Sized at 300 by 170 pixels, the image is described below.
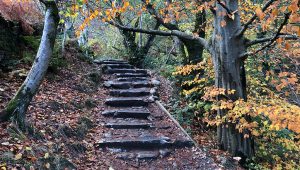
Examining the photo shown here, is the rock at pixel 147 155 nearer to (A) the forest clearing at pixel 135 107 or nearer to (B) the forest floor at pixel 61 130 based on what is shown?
(A) the forest clearing at pixel 135 107

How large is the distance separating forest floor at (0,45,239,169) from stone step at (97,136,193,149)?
1.06 feet

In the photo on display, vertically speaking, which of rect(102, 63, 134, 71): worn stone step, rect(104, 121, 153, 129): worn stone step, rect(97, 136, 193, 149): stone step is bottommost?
rect(97, 136, 193, 149): stone step

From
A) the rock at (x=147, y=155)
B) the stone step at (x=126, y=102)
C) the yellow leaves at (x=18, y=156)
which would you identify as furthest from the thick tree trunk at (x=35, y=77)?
the stone step at (x=126, y=102)

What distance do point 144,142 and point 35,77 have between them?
9.63ft

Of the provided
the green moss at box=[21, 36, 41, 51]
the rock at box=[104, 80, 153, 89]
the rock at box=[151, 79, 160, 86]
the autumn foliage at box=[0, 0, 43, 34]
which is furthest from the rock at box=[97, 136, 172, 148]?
the autumn foliage at box=[0, 0, 43, 34]

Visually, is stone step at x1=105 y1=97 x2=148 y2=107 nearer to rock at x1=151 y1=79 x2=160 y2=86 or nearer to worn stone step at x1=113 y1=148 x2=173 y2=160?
rock at x1=151 y1=79 x2=160 y2=86

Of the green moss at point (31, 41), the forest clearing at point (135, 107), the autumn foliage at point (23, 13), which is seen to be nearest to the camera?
the forest clearing at point (135, 107)

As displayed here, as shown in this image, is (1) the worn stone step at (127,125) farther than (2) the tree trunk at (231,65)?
Yes

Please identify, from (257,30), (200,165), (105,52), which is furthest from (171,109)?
(105,52)

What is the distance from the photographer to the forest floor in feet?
14.9

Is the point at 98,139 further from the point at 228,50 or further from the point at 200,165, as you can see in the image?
the point at 228,50

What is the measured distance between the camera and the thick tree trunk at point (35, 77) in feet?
15.9

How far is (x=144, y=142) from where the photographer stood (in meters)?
6.70

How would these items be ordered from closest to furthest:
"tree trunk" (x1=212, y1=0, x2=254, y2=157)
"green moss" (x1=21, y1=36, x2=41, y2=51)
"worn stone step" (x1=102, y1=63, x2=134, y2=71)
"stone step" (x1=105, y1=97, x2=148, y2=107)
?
"tree trunk" (x1=212, y1=0, x2=254, y2=157) < "green moss" (x1=21, y1=36, x2=41, y2=51) < "stone step" (x1=105, y1=97, x2=148, y2=107) < "worn stone step" (x1=102, y1=63, x2=134, y2=71)
